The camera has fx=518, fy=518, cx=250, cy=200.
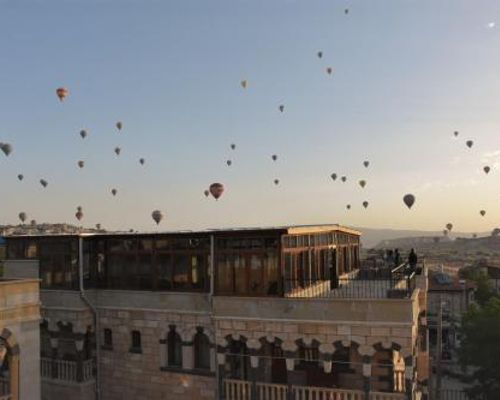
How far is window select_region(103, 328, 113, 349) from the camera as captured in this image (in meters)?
22.6

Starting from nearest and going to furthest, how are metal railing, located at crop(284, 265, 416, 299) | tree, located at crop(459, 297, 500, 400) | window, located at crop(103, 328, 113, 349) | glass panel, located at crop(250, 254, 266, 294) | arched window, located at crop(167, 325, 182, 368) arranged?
metal railing, located at crop(284, 265, 416, 299) < glass panel, located at crop(250, 254, 266, 294) < arched window, located at crop(167, 325, 182, 368) < window, located at crop(103, 328, 113, 349) < tree, located at crop(459, 297, 500, 400)

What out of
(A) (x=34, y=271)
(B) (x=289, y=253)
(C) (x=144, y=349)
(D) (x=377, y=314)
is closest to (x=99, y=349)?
(C) (x=144, y=349)

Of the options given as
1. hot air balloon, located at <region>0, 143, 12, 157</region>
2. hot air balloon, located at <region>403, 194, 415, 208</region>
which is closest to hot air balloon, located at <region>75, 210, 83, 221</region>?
hot air balloon, located at <region>0, 143, 12, 157</region>

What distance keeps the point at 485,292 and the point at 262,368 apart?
36982mm

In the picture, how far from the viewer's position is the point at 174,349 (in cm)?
2158

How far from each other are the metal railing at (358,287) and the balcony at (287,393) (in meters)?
3.28

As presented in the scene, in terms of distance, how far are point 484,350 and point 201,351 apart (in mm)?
21856

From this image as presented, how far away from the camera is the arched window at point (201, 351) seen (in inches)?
825

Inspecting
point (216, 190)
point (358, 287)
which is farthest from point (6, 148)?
point (358, 287)

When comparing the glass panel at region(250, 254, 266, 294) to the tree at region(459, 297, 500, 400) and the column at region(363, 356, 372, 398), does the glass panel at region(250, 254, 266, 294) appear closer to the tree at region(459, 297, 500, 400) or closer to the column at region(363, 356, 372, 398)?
the column at region(363, 356, 372, 398)

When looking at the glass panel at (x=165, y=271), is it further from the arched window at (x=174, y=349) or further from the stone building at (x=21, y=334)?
the stone building at (x=21, y=334)

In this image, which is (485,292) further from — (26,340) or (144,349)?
(26,340)

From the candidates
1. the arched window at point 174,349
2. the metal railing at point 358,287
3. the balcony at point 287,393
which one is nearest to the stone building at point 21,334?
the arched window at point 174,349

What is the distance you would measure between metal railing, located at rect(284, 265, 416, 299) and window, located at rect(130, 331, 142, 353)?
7.23m
